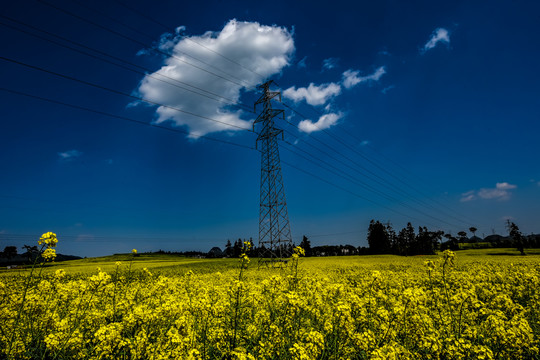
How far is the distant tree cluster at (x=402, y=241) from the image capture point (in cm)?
8575

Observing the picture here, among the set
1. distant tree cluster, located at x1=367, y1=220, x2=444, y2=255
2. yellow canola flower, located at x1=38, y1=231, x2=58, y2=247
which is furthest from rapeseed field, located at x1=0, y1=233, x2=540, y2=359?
distant tree cluster, located at x1=367, y1=220, x2=444, y2=255

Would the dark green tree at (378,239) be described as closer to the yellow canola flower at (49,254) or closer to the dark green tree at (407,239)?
the dark green tree at (407,239)

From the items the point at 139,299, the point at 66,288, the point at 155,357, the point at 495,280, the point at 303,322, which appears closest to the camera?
the point at 155,357

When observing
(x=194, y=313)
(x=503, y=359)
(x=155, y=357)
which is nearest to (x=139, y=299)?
(x=194, y=313)

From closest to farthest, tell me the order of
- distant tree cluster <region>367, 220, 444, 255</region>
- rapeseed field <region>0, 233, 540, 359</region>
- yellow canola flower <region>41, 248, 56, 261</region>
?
rapeseed field <region>0, 233, 540, 359</region>, yellow canola flower <region>41, 248, 56, 261</region>, distant tree cluster <region>367, 220, 444, 255</region>

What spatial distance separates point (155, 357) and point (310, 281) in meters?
5.50

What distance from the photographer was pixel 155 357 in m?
3.96

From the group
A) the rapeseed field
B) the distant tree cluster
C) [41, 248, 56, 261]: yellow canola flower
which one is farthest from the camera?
the distant tree cluster

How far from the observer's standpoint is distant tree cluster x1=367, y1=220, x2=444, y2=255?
85.8 meters

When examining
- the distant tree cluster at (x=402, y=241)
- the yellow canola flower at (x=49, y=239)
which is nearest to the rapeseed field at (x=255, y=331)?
the yellow canola flower at (x=49, y=239)

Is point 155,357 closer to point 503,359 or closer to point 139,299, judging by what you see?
point 139,299

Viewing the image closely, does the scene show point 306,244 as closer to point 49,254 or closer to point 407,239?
point 407,239

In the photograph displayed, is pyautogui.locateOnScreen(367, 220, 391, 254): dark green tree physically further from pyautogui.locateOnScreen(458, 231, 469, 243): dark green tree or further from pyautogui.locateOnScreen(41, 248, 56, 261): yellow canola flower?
pyautogui.locateOnScreen(41, 248, 56, 261): yellow canola flower

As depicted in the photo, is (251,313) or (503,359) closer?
(503,359)
